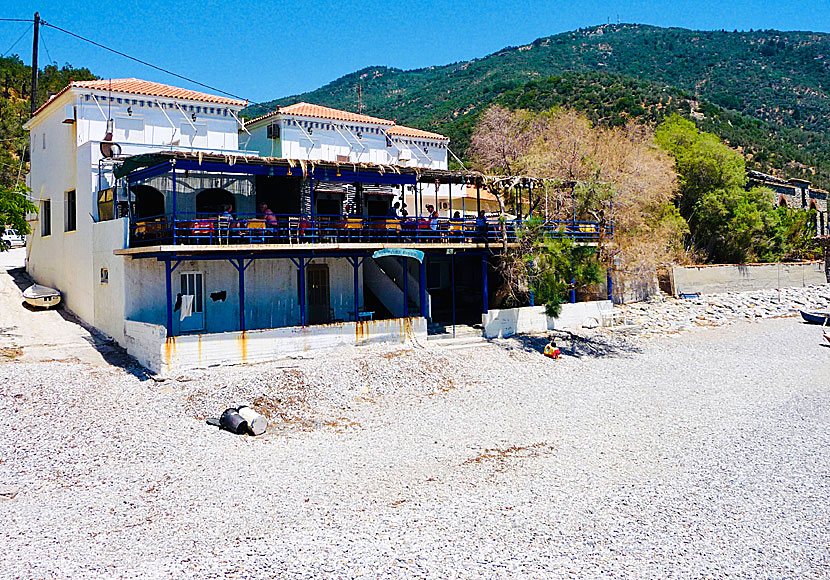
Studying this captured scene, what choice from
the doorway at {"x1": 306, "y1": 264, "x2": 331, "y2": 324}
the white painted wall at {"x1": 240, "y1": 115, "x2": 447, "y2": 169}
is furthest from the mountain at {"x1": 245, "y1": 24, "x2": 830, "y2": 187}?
the doorway at {"x1": 306, "y1": 264, "x2": 331, "y2": 324}

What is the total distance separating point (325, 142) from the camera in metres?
29.2

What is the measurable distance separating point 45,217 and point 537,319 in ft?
64.0

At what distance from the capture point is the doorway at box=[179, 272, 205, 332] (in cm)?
A: 1983

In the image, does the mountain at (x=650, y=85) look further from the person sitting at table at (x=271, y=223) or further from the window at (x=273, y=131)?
the person sitting at table at (x=271, y=223)

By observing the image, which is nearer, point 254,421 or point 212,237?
point 254,421

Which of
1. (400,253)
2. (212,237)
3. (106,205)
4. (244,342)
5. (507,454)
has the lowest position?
(507,454)

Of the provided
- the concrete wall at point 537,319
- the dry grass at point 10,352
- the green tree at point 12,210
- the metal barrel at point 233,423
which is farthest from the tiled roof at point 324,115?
the metal barrel at point 233,423

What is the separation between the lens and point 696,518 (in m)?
10.1

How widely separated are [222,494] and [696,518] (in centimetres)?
751

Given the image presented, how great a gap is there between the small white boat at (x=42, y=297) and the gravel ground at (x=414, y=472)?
6796 millimetres

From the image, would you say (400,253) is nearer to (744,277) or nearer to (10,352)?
(10,352)

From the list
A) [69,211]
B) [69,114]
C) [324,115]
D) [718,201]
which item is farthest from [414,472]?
[718,201]

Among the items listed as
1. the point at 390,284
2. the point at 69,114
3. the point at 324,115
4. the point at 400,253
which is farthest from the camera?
the point at 324,115

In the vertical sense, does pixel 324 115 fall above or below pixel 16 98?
below
